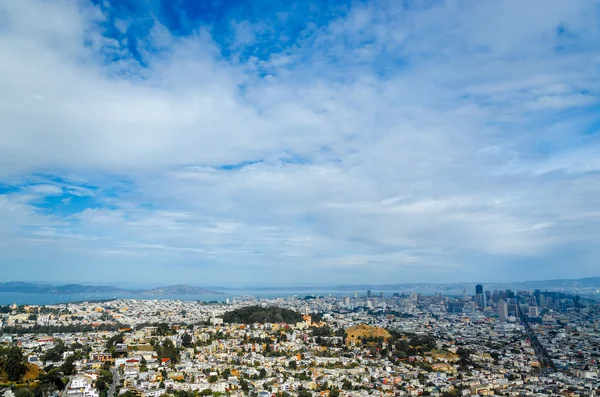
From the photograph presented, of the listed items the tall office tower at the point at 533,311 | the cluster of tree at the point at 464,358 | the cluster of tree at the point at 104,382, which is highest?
the tall office tower at the point at 533,311

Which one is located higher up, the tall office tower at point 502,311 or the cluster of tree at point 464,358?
the tall office tower at point 502,311

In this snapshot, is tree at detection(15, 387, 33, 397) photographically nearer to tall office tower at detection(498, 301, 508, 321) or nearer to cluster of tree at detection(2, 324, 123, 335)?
cluster of tree at detection(2, 324, 123, 335)

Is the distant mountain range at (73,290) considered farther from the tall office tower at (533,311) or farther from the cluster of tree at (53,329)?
the tall office tower at (533,311)

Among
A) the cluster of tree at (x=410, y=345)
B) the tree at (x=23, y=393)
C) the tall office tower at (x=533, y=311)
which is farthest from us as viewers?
the tall office tower at (x=533, y=311)

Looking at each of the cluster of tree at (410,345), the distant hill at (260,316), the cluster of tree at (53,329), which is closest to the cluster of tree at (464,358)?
the cluster of tree at (410,345)

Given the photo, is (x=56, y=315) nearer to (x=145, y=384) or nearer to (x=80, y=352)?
(x=80, y=352)

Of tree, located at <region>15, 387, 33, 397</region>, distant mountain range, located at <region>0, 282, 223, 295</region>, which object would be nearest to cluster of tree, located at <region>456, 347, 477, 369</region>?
tree, located at <region>15, 387, 33, 397</region>

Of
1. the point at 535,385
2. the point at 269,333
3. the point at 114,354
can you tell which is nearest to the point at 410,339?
the point at 269,333

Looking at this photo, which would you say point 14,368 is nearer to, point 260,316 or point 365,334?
point 365,334

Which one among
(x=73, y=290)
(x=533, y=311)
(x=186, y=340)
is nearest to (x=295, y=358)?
(x=186, y=340)
